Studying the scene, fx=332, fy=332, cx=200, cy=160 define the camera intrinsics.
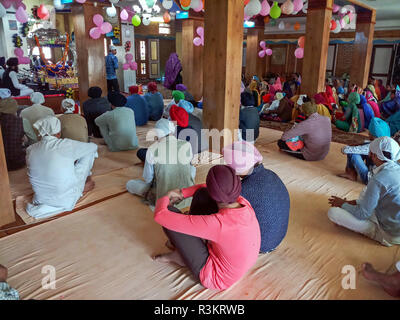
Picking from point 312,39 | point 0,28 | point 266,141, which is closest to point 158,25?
point 0,28

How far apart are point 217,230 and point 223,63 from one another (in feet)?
9.94

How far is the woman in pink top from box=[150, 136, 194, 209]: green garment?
27.4 inches

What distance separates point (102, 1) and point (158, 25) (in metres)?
8.96

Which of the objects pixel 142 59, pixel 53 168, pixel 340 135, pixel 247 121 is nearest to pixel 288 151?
pixel 247 121

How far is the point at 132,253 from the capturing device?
7.35 ft

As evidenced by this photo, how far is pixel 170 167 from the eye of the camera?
2.64 meters

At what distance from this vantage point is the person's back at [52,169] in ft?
8.34

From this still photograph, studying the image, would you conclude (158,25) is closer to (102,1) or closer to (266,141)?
(102,1)

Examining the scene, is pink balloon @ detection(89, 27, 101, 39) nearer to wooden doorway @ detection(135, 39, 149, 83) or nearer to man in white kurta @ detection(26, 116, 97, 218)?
man in white kurta @ detection(26, 116, 97, 218)

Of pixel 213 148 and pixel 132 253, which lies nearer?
pixel 132 253

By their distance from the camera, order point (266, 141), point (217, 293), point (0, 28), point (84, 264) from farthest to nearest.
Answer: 1. point (0, 28)
2. point (266, 141)
3. point (84, 264)
4. point (217, 293)

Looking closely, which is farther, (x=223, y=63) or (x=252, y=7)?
(x=252, y=7)

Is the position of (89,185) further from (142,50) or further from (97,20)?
(142,50)

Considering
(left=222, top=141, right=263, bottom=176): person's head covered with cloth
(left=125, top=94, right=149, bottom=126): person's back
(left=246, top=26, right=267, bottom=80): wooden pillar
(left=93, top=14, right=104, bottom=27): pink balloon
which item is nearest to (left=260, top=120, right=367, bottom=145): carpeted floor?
(left=125, top=94, right=149, bottom=126): person's back
